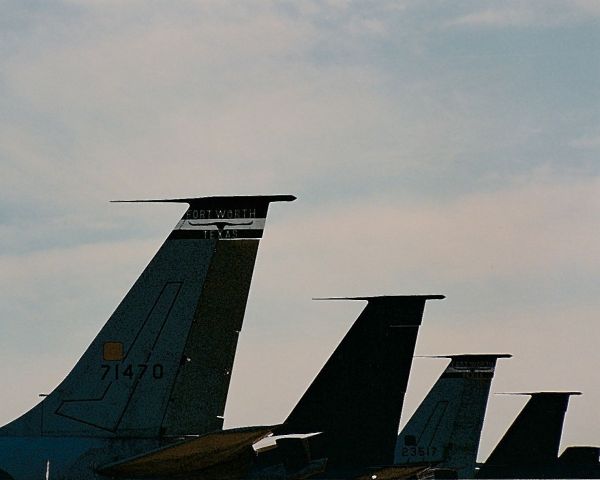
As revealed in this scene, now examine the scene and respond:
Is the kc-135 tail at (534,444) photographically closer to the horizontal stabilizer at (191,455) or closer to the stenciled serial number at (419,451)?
the stenciled serial number at (419,451)

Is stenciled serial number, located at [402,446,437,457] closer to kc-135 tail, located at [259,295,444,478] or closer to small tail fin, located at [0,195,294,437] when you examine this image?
kc-135 tail, located at [259,295,444,478]

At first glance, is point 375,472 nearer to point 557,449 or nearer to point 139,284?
Result: point 139,284

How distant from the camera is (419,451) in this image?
5231 cm

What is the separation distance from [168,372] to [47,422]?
2.53 meters

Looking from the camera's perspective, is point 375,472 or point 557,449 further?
point 557,449

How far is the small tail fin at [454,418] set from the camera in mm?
52656

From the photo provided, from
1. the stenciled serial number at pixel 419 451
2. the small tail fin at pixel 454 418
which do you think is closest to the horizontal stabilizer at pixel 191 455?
the stenciled serial number at pixel 419 451

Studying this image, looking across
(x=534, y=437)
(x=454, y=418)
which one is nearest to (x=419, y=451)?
(x=454, y=418)

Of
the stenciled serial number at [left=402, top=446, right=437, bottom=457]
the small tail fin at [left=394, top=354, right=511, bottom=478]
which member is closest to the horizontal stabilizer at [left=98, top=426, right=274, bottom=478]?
the stenciled serial number at [left=402, top=446, right=437, bottom=457]

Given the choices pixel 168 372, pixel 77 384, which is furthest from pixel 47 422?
pixel 168 372

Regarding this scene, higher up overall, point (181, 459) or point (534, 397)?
Answer: point (534, 397)

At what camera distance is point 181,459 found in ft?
76.1

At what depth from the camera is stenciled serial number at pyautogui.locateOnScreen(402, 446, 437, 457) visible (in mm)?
51844

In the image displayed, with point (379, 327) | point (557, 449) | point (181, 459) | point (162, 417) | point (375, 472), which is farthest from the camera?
point (557, 449)
